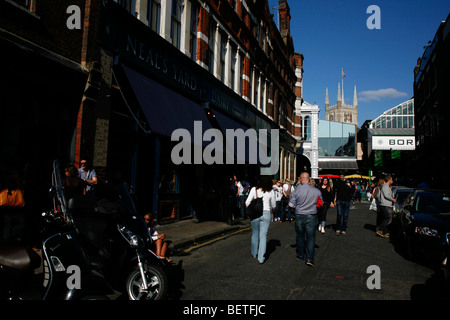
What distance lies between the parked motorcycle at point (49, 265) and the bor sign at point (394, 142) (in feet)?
184

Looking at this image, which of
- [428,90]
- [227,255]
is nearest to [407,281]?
[227,255]

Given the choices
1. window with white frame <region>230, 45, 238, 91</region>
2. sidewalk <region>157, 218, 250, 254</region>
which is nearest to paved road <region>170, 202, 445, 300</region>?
sidewalk <region>157, 218, 250, 254</region>

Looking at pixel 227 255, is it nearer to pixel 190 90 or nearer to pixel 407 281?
pixel 407 281

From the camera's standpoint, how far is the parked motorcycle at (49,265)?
3109 millimetres

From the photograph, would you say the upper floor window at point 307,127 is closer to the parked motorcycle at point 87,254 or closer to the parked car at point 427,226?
the parked car at point 427,226

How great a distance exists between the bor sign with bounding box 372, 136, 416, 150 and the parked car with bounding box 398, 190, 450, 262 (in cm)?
4901

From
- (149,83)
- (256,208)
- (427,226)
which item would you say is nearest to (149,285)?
(256,208)

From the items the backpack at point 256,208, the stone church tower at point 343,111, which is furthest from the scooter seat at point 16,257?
the stone church tower at point 343,111

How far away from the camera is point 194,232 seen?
10.1 meters

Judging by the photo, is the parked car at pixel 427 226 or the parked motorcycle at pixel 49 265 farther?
the parked car at pixel 427 226

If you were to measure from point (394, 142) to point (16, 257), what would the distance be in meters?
58.2

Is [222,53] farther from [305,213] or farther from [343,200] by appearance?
[305,213]
